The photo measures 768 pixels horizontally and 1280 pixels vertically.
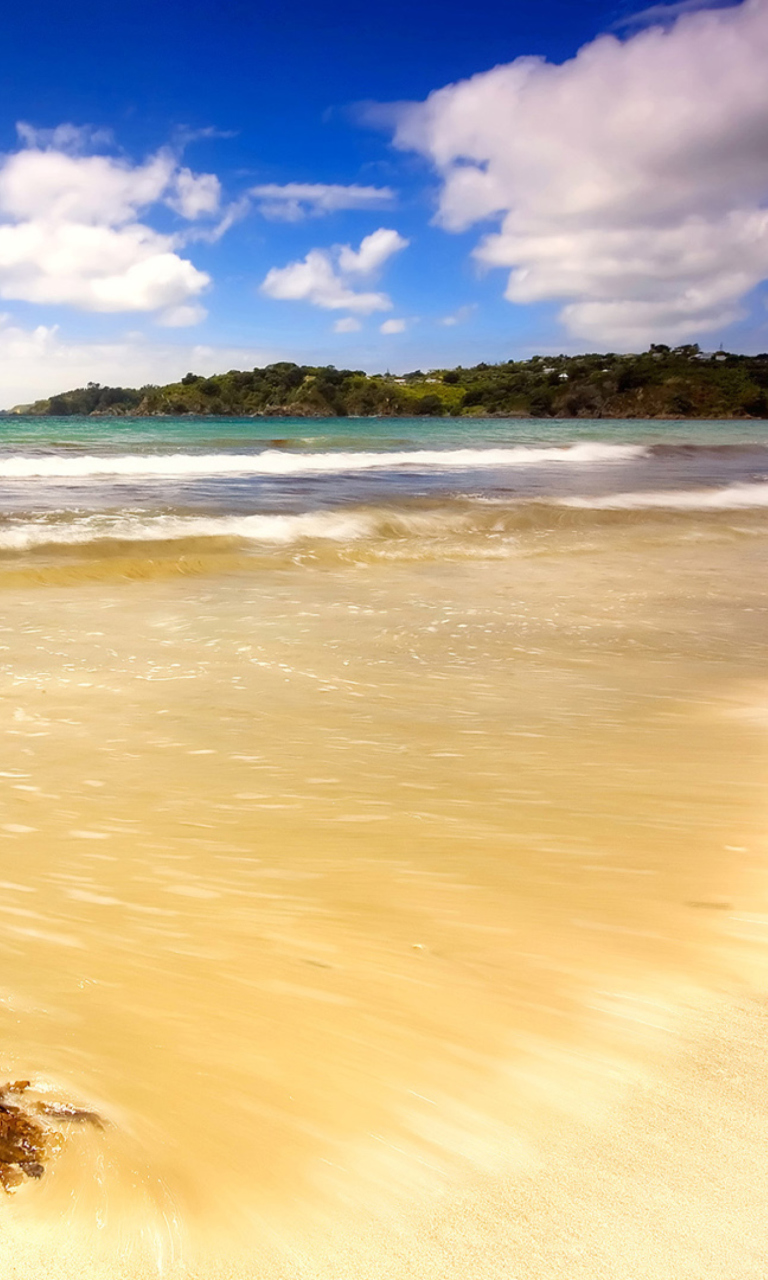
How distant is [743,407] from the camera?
88438mm

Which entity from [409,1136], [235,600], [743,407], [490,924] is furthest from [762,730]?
[743,407]

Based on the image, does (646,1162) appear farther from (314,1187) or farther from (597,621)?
(597,621)

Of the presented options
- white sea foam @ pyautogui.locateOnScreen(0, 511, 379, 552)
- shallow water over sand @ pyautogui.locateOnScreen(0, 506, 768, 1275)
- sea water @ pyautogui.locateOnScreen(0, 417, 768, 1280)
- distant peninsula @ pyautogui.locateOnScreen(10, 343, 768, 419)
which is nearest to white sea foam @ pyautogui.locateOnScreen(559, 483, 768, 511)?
white sea foam @ pyautogui.locateOnScreen(0, 511, 379, 552)

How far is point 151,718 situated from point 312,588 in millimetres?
3448

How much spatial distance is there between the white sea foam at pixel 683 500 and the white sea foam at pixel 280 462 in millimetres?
7149

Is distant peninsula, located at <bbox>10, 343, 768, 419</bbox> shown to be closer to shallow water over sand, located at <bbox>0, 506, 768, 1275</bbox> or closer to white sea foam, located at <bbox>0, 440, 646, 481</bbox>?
white sea foam, located at <bbox>0, 440, 646, 481</bbox>

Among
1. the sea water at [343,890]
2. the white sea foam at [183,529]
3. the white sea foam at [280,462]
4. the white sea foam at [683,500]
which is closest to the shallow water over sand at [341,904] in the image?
the sea water at [343,890]

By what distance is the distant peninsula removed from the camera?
301 feet

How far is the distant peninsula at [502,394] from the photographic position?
91625mm

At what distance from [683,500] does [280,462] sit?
41.2ft

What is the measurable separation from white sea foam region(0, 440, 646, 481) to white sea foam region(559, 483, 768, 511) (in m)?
7.15

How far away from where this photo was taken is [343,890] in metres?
2.37

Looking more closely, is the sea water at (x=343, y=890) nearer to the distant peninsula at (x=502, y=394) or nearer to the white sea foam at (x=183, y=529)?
the white sea foam at (x=183, y=529)

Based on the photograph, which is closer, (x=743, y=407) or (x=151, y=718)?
(x=151, y=718)
